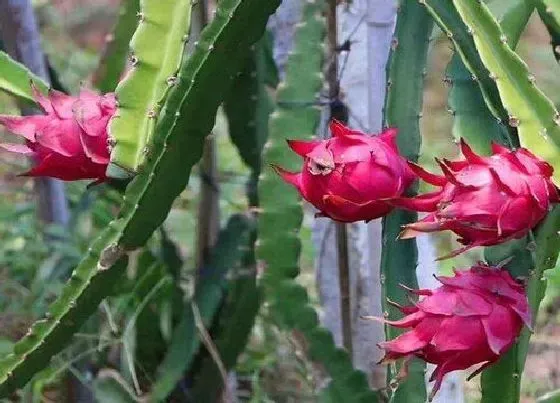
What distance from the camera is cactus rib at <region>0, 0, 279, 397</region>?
35.3 inches

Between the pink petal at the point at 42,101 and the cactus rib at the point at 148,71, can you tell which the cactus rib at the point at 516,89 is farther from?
the pink petal at the point at 42,101

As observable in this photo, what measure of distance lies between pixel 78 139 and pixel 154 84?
0.08 meters

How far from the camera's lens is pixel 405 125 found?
0.92 m

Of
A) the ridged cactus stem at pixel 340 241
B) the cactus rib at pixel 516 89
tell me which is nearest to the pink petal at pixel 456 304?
the cactus rib at pixel 516 89

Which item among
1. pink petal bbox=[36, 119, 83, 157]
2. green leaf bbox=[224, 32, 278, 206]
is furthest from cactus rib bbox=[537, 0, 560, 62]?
green leaf bbox=[224, 32, 278, 206]

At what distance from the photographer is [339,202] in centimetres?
73

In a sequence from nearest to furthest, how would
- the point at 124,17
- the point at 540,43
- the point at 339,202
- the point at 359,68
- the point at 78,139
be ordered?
the point at 339,202 < the point at 78,139 < the point at 359,68 < the point at 124,17 < the point at 540,43

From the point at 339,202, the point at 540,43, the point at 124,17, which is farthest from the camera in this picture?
the point at 540,43

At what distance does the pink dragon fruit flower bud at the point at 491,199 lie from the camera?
696 mm

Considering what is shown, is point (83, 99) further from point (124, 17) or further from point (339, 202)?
point (124, 17)

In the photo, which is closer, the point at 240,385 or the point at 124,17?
the point at 124,17

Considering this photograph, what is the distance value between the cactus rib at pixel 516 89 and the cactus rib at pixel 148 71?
0.25 m

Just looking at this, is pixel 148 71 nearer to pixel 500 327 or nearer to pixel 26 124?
pixel 26 124

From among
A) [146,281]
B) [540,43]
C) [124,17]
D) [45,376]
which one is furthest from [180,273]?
[540,43]
